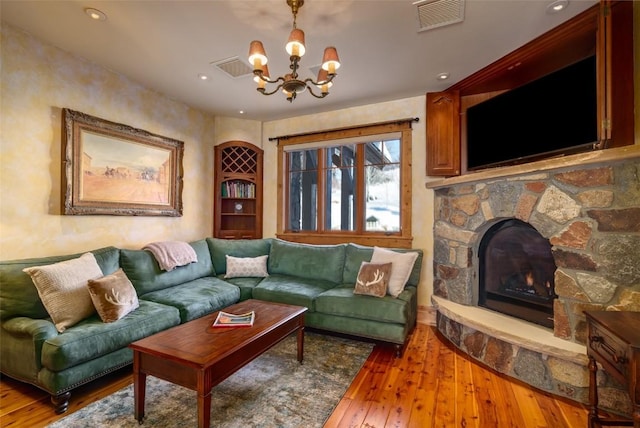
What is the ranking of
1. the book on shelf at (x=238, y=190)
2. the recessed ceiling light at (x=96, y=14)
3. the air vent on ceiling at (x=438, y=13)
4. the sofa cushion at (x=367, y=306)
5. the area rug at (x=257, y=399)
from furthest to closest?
the book on shelf at (x=238, y=190) < the sofa cushion at (x=367, y=306) < the recessed ceiling light at (x=96, y=14) < the air vent on ceiling at (x=438, y=13) < the area rug at (x=257, y=399)

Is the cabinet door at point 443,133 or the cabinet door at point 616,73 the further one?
the cabinet door at point 443,133

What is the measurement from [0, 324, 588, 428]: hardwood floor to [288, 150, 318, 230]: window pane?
2391 mm

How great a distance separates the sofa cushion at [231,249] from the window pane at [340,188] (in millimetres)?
966

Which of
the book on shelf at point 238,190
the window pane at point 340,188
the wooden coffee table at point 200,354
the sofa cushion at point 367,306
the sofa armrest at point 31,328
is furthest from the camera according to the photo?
the book on shelf at point 238,190

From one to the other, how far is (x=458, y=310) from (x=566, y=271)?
974mm

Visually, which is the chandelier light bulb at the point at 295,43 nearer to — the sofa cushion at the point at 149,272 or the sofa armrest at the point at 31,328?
the sofa armrest at the point at 31,328

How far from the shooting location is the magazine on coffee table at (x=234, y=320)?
6.90 feet

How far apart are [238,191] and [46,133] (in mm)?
2306

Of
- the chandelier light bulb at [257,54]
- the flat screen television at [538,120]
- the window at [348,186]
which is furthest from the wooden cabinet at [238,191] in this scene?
the flat screen television at [538,120]

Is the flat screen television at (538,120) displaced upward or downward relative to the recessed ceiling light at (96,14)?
downward

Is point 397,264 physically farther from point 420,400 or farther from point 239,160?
point 239,160

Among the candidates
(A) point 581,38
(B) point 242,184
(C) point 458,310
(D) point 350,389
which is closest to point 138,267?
(B) point 242,184

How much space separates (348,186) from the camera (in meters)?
4.17

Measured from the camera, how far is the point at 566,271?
2.17m
